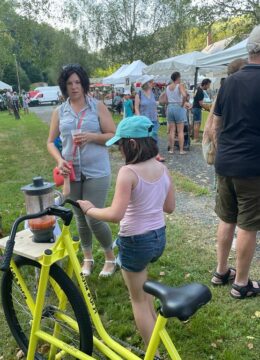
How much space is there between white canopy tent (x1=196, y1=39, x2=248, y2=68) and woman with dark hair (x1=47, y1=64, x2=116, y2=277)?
207 inches

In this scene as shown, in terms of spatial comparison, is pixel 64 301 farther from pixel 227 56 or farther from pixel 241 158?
pixel 227 56

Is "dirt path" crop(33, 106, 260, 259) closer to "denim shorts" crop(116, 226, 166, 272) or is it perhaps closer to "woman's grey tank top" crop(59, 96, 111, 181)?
"woman's grey tank top" crop(59, 96, 111, 181)

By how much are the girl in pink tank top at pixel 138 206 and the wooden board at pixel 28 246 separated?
Answer: 0.38m

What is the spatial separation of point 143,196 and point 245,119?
1167mm

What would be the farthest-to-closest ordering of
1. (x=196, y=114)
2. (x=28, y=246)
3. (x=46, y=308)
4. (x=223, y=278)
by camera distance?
(x=196, y=114) < (x=223, y=278) < (x=46, y=308) < (x=28, y=246)

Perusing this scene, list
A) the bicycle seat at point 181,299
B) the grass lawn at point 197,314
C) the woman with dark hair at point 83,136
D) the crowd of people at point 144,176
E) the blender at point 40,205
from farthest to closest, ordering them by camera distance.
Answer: the woman with dark hair at point 83,136, the grass lawn at point 197,314, the blender at point 40,205, the crowd of people at point 144,176, the bicycle seat at point 181,299

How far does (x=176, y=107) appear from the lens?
9.09 meters

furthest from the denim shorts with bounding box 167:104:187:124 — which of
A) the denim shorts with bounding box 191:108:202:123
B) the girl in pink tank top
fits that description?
the girl in pink tank top

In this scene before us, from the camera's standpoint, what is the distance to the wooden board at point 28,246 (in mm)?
2262

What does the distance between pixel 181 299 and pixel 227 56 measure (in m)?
8.10

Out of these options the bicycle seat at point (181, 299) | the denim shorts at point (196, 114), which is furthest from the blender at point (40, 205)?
the denim shorts at point (196, 114)

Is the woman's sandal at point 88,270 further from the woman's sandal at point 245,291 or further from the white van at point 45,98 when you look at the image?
the white van at point 45,98

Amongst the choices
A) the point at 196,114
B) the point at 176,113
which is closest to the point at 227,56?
the point at 176,113

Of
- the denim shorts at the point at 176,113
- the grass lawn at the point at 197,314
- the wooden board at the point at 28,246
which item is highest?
the wooden board at the point at 28,246
